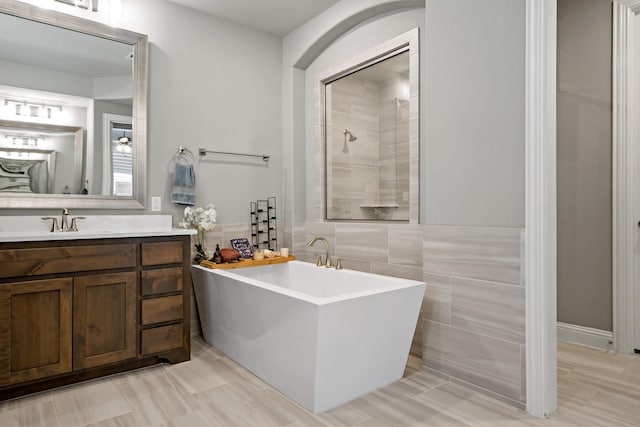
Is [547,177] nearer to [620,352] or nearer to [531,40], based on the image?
[531,40]

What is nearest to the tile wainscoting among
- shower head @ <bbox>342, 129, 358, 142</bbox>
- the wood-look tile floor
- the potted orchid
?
the wood-look tile floor

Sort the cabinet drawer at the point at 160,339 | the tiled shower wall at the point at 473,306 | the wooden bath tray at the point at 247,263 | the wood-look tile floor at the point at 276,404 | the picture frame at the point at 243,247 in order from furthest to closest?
the picture frame at the point at 243,247, the wooden bath tray at the point at 247,263, the cabinet drawer at the point at 160,339, the tiled shower wall at the point at 473,306, the wood-look tile floor at the point at 276,404

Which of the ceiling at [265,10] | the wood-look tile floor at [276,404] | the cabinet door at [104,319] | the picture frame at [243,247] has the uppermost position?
the ceiling at [265,10]

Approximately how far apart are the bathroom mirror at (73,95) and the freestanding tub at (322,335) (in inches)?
44.9

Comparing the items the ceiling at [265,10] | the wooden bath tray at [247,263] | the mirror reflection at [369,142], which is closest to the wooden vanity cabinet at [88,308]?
the wooden bath tray at [247,263]

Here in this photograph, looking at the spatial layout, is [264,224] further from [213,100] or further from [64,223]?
[64,223]

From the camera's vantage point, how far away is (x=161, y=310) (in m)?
2.64

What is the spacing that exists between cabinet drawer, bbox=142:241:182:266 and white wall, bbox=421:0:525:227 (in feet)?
5.43

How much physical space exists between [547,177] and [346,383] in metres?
1.45

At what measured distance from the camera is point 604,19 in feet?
9.46

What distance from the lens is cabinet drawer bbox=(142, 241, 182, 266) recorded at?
8.50 feet

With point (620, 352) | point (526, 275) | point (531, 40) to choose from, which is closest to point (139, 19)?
point (531, 40)

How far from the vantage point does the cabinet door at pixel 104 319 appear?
235cm

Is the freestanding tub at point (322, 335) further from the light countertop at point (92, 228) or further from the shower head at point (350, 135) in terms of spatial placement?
the shower head at point (350, 135)
